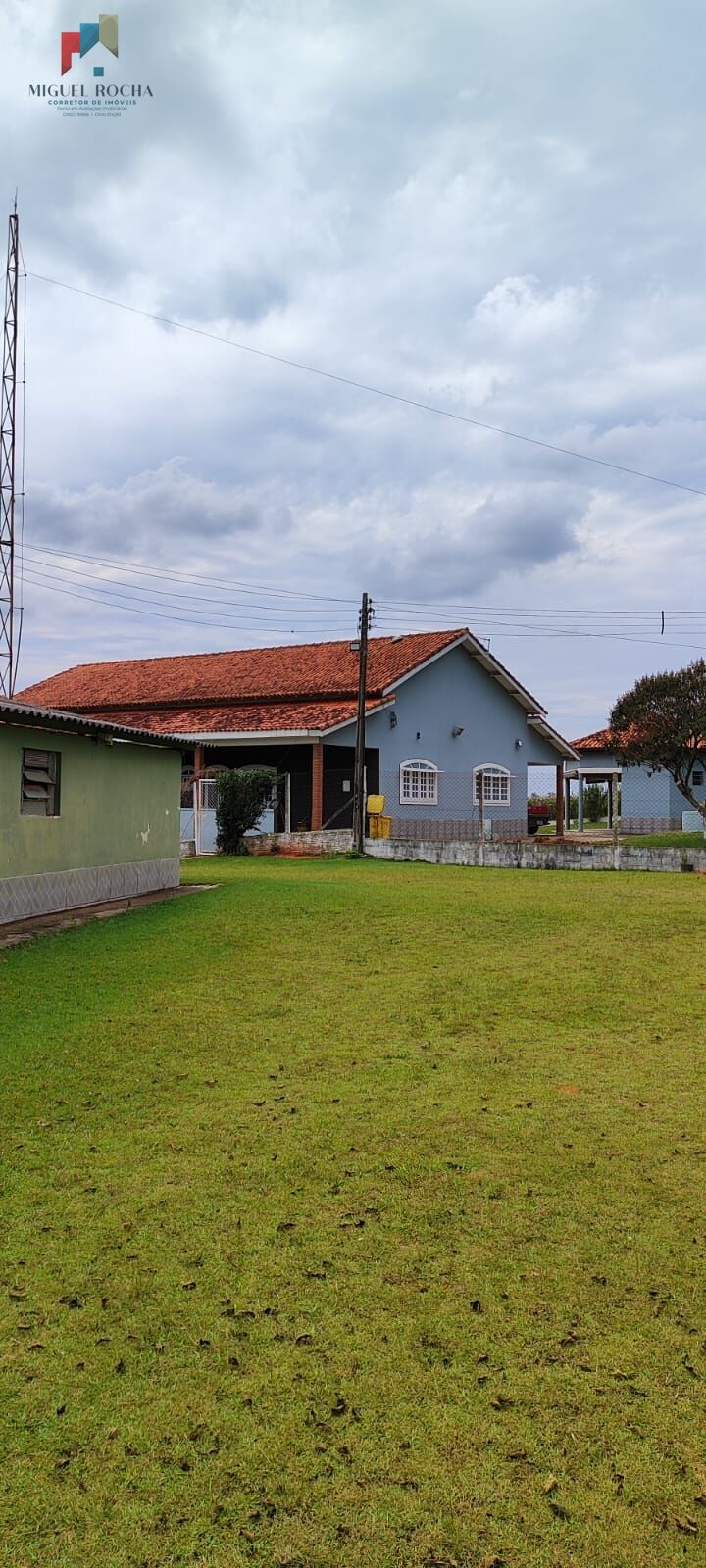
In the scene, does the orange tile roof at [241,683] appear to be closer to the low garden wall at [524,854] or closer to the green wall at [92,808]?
the low garden wall at [524,854]

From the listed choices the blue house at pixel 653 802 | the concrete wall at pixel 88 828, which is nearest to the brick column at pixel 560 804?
the blue house at pixel 653 802

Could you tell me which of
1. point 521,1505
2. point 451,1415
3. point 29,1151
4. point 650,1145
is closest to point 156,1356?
point 451,1415

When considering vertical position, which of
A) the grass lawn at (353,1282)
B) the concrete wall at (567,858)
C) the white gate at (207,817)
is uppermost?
the white gate at (207,817)

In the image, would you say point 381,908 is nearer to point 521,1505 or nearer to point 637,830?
point 521,1505

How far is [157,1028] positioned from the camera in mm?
→ 7414

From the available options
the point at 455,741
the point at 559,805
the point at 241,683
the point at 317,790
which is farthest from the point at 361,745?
the point at 559,805

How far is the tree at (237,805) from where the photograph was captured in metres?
23.1

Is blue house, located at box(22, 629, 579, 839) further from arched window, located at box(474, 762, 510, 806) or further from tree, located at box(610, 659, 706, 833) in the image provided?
tree, located at box(610, 659, 706, 833)

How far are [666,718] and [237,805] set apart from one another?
36.3ft

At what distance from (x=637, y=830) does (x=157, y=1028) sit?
91.5ft

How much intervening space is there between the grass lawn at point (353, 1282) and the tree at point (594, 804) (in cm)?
3424

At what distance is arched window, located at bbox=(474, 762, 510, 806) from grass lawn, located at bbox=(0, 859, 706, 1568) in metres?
20.8

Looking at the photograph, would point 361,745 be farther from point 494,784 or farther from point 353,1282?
point 353,1282

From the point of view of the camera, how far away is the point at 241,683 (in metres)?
29.1
